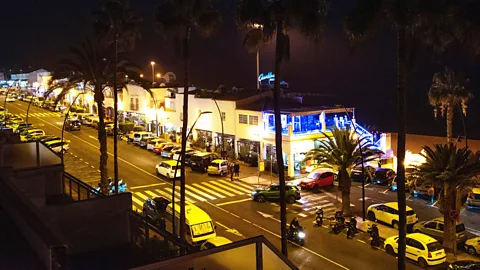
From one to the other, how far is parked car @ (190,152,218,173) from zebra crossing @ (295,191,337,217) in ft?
38.8

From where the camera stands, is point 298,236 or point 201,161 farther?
point 201,161

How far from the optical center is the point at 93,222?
36.8 feet

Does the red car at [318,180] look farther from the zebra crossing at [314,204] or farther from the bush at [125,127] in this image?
the bush at [125,127]

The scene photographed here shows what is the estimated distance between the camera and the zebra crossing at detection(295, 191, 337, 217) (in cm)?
3444

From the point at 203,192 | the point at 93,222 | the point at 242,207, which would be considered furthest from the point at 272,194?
the point at 93,222

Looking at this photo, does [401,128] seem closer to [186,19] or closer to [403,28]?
[403,28]

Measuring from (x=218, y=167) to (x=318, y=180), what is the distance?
992cm

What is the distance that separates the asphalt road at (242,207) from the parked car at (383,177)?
3.02m

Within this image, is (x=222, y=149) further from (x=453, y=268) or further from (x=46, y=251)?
(x=46, y=251)

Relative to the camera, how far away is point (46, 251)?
7.24 m

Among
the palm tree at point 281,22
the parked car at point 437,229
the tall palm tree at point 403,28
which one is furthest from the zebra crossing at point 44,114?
the tall palm tree at point 403,28

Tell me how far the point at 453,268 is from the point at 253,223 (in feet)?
42.4

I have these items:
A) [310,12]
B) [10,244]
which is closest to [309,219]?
[310,12]

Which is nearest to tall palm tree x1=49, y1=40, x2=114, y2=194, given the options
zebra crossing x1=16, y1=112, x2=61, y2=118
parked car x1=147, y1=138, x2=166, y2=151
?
parked car x1=147, y1=138, x2=166, y2=151
